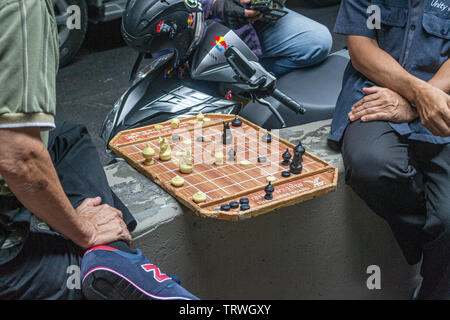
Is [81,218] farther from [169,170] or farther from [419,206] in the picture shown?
[419,206]

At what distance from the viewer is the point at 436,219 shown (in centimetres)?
168

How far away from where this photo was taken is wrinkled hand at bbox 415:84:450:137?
5.65 feet

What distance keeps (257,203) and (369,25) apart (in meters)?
0.86

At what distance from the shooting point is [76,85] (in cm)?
427

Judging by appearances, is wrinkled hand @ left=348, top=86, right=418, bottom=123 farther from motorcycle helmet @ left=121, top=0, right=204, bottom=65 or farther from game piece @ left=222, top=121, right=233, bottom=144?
motorcycle helmet @ left=121, top=0, right=204, bottom=65

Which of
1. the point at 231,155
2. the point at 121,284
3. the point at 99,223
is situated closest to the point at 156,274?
the point at 121,284

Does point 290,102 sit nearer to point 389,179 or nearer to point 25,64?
point 389,179

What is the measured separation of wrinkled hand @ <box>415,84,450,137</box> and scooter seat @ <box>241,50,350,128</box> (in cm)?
64

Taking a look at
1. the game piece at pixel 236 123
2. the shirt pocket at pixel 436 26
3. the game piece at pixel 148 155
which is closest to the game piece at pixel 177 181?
the game piece at pixel 148 155

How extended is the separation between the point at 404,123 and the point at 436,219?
37 centimetres

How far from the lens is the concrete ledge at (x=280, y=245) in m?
1.65

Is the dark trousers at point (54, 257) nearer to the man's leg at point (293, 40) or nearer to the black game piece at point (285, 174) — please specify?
the black game piece at point (285, 174)

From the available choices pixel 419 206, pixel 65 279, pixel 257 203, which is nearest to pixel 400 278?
pixel 419 206

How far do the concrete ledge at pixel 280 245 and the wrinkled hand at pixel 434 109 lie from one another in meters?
0.35
